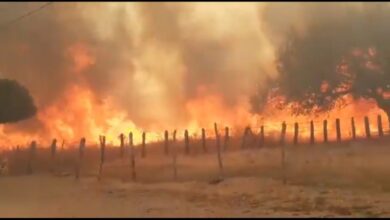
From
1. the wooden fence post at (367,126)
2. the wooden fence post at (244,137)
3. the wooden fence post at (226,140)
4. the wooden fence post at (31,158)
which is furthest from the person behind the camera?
the wooden fence post at (244,137)

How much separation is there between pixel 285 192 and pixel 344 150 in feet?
40.7

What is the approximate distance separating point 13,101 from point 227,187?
2613 cm

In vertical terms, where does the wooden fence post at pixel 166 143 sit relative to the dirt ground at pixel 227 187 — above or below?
above

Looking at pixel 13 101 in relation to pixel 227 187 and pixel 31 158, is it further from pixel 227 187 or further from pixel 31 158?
pixel 227 187

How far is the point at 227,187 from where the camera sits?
977 inches

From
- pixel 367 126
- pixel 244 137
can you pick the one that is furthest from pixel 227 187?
pixel 367 126

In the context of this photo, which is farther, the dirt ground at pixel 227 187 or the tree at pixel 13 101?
the tree at pixel 13 101

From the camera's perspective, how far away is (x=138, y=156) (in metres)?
37.5

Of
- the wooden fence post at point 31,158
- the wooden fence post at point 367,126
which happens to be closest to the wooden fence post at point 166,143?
the wooden fence post at point 31,158

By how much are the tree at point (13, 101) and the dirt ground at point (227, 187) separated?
Result: 36.5 feet

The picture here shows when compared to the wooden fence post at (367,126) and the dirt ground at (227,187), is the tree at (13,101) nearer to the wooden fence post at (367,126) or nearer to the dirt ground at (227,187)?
the dirt ground at (227,187)

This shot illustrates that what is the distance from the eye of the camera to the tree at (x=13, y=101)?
4259cm

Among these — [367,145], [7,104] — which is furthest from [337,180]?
[7,104]

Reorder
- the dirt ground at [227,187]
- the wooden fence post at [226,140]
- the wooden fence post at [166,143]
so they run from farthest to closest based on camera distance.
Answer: the wooden fence post at [166,143] < the wooden fence post at [226,140] < the dirt ground at [227,187]
